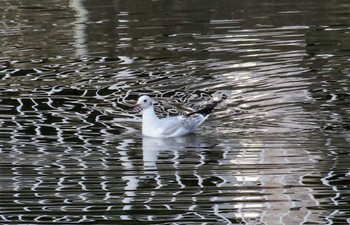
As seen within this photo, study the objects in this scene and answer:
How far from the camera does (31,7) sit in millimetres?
24172

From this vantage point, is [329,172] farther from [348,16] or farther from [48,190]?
[348,16]

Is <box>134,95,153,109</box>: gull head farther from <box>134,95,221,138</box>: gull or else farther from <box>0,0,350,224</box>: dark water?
<box>0,0,350,224</box>: dark water

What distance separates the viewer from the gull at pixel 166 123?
43.5 ft

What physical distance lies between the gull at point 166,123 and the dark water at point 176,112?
120mm

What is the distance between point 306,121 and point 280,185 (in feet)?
9.00

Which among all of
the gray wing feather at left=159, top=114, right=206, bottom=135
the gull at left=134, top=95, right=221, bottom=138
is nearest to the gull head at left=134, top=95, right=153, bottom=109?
the gull at left=134, top=95, right=221, bottom=138

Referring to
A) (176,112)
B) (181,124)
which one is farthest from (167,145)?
(176,112)

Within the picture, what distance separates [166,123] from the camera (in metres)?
13.3

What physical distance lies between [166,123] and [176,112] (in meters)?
1.15

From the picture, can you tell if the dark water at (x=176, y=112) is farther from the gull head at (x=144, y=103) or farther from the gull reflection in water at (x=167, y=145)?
the gull head at (x=144, y=103)

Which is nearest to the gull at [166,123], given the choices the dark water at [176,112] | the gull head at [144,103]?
the gull head at [144,103]

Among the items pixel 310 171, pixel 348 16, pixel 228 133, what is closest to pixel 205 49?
pixel 348 16

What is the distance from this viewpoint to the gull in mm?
13269

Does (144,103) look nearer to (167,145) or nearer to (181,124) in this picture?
(181,124)
